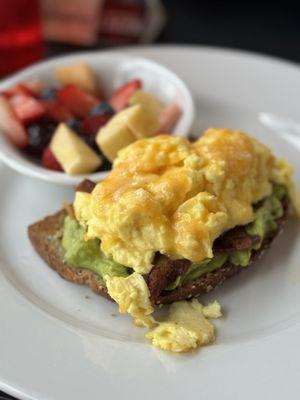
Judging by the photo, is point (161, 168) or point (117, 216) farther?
point (161, 168)

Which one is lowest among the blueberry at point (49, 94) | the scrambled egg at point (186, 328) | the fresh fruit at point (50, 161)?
the fresh fruit at point (50, 161)

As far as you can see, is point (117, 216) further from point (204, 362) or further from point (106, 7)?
point (106, 7)

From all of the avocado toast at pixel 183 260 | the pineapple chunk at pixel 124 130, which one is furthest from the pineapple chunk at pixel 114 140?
the avocado toast at pixel 183 260

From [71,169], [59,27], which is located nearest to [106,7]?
[59,27]

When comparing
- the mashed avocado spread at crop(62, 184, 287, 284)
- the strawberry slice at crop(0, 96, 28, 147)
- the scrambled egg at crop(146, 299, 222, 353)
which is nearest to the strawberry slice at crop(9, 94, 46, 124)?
the strawberry slice at crop(0, 96, 28, 147)

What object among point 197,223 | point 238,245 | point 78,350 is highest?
point 197,223

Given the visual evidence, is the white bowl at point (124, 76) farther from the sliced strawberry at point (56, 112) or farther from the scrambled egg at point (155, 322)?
the scrambled egg at point (155, 322)
